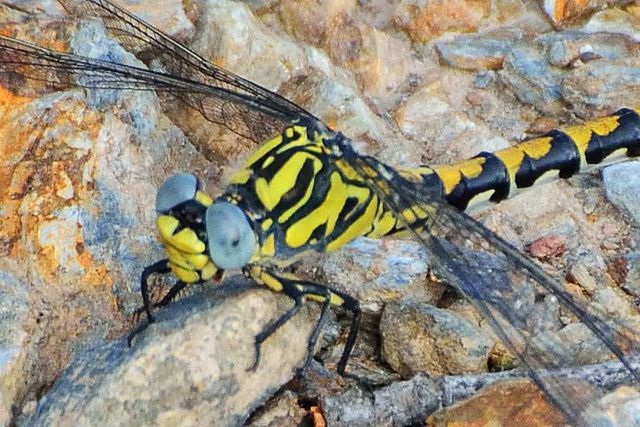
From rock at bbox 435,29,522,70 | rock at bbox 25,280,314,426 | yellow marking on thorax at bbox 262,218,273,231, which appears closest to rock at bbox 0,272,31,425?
rock at bbox 25,280,314,426

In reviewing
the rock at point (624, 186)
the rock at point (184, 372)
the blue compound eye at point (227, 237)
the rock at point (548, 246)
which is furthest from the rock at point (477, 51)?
the rock at point (184, 372)

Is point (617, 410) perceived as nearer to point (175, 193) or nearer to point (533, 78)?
point (175, 193)

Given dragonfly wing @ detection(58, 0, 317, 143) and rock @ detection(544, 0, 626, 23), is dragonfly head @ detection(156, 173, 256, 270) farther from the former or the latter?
rock @ detection(544, 0, 626, 23)

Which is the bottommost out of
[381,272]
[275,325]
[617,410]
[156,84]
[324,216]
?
[617,410]

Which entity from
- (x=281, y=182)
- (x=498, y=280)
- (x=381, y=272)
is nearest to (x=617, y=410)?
(x=498, y=280)

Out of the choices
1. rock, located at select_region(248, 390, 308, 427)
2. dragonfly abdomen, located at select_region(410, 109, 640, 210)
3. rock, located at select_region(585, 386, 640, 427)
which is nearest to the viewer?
rock, located at select_region(585, 386, 640, 427)

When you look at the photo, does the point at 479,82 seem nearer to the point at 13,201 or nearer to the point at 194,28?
the point at 194,28

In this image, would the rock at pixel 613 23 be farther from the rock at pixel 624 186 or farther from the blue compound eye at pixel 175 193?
the blue compound eye at pixel 175 193
